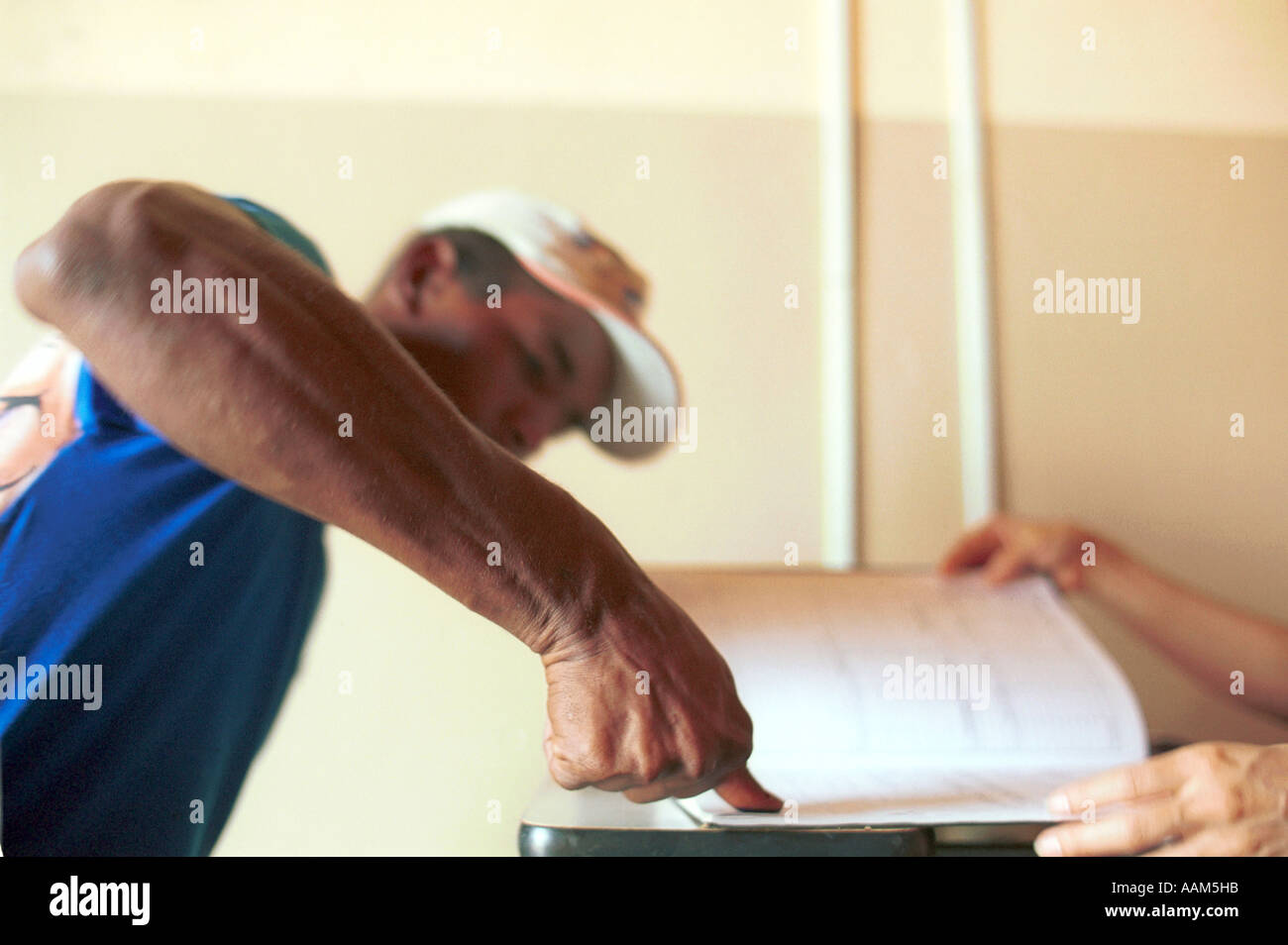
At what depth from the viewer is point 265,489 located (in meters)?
0.24

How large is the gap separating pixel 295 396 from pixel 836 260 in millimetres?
540

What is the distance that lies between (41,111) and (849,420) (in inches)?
28.0

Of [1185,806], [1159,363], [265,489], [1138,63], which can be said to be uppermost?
[1138,63]

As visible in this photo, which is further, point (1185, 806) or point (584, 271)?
point (584, 271)

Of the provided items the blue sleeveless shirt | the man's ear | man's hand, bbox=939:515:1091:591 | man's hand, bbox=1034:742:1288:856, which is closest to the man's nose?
the man's ear

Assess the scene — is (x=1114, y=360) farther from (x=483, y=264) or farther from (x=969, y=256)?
(x=483, y=264)

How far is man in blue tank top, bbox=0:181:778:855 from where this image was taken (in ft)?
0.75

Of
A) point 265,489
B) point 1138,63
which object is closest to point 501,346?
point 265,489

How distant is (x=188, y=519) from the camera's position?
39 cm

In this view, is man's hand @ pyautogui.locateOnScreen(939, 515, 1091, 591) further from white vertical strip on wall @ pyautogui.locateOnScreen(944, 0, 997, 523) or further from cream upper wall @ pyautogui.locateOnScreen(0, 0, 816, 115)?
cream upper wall @ pyautogui.locateOnScreen(0, 0, 816, 115)

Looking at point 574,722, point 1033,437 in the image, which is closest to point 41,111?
point 574,722

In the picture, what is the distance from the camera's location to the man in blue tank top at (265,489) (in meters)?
0.23

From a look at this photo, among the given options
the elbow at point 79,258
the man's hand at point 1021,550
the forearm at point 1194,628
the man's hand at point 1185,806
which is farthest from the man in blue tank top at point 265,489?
the forearm at point 1194,628
